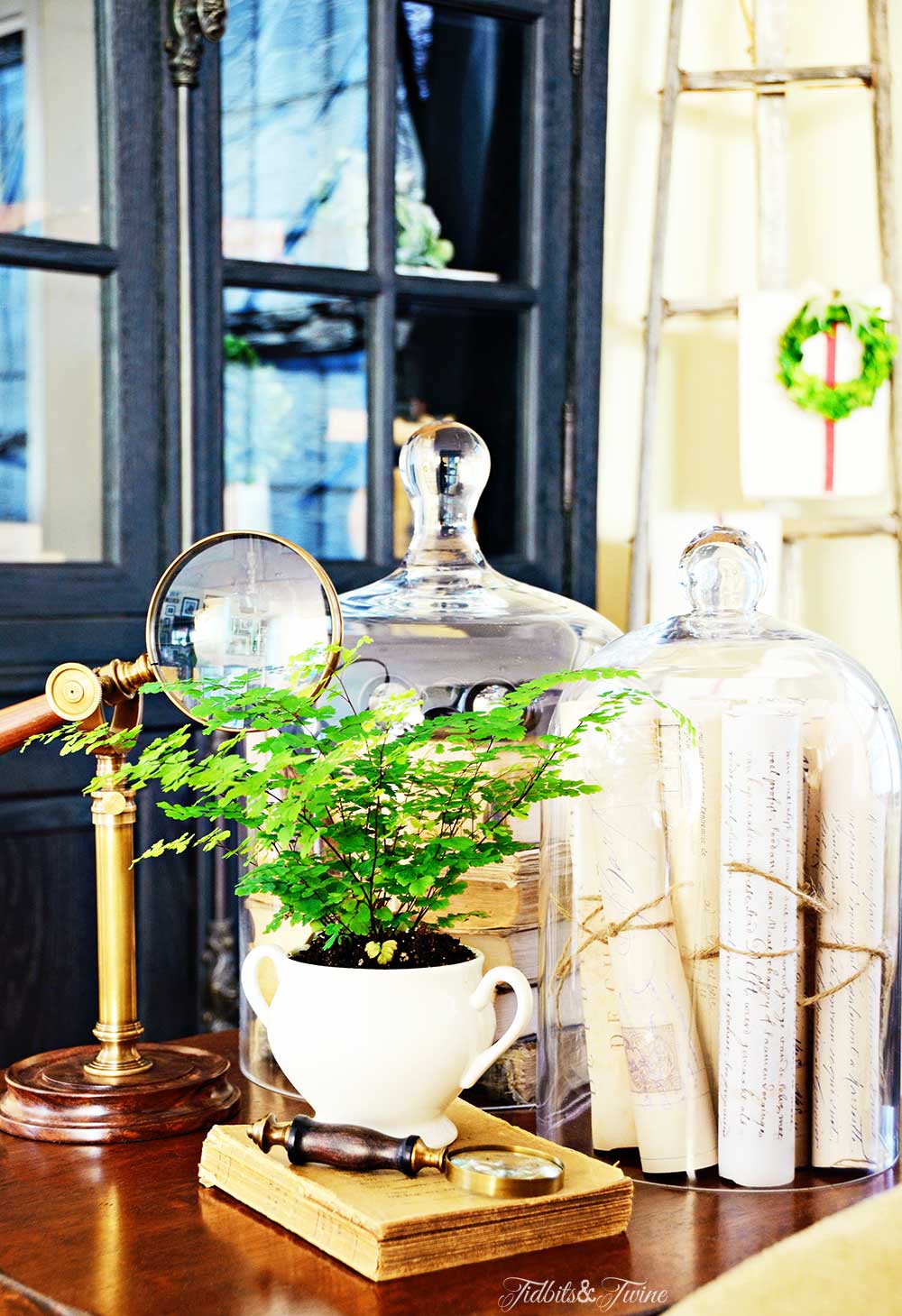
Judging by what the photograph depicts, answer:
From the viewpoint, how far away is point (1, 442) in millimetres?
1921

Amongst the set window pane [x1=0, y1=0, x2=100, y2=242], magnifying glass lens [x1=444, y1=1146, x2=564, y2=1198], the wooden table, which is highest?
window pane [x1=0, y1=0, x2=100, y2=242]

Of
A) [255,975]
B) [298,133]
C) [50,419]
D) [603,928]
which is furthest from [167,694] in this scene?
[298,133]

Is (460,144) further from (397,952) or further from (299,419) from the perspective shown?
(397,952)

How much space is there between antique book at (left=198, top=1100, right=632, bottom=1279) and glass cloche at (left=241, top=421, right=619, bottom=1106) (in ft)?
0.81

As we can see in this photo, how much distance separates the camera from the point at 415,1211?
704 mm

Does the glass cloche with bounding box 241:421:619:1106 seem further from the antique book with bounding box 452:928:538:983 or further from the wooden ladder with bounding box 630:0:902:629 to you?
the wooden ladder with bounding box 630:0:902:629

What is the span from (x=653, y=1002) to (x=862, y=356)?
1.81 meters

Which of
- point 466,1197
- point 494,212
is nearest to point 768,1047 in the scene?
point 466,1197

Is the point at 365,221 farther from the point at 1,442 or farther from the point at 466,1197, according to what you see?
the point at 466,1197

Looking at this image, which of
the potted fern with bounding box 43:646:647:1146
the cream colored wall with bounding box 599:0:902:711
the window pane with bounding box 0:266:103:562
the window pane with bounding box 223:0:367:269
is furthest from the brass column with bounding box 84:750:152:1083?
the cream colored wall with bounding box 599:0:902:711

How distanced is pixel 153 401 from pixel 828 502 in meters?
1.31

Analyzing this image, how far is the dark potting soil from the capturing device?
79 centimetres

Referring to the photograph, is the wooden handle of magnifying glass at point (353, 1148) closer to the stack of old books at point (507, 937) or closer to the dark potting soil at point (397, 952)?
the dark potting soil at point (397, 952)

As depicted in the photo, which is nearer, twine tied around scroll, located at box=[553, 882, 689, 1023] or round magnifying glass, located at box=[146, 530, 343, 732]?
twine tied around scroll, located at box=[553, 882, 689, 1023]
